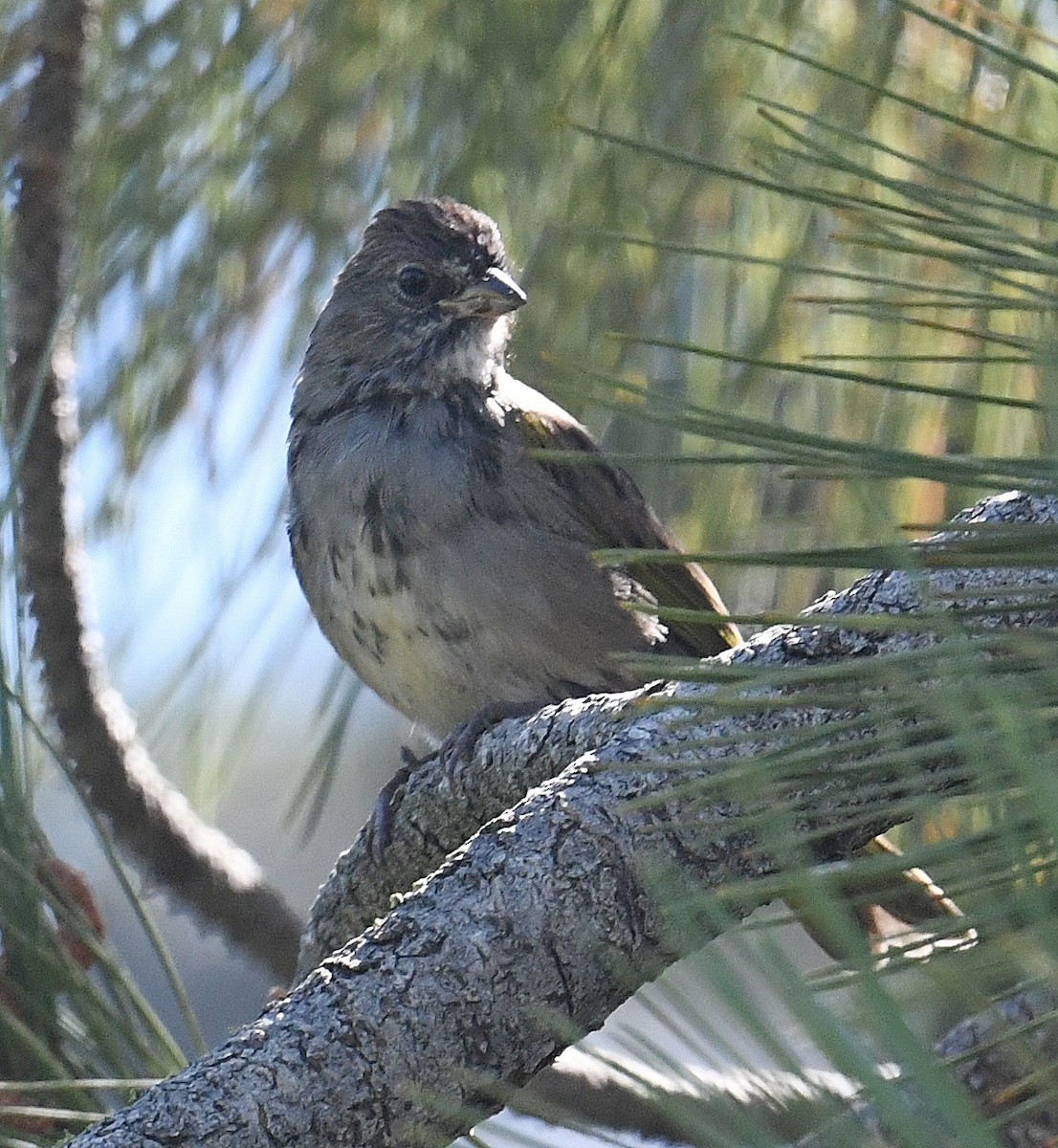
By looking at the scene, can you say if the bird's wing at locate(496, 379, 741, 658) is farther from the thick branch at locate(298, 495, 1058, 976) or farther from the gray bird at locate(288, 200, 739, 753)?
the thick branch at locate(298, 495, 1058, 976)

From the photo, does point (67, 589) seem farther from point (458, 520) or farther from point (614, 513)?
point (614, 513)

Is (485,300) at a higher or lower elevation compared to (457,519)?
higher

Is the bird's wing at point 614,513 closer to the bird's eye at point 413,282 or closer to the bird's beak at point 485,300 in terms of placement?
the bird's beak at point 485,300

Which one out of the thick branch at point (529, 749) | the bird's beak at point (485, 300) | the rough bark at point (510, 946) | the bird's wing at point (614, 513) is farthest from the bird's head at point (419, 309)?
the rough bark at point (510, 946)

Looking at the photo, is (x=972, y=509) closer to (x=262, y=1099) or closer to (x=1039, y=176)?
(x=262, y=1099)

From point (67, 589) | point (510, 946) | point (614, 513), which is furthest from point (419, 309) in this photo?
point (510, 946)

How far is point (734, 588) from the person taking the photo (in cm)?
321

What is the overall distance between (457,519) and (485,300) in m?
0.59

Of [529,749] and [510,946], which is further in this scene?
[529,749]

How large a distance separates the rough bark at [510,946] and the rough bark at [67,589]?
1367 mm

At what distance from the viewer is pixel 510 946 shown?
4.47 ft

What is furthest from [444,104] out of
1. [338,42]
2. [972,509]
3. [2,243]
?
[972,509]

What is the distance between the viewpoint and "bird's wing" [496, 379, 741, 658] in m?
3.34

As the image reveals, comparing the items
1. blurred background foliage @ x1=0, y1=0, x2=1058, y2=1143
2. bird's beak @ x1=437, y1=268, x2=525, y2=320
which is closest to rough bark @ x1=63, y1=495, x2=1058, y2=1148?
blurred background foliage @ x1=0, y1=0, x2=1058, y2=1143
